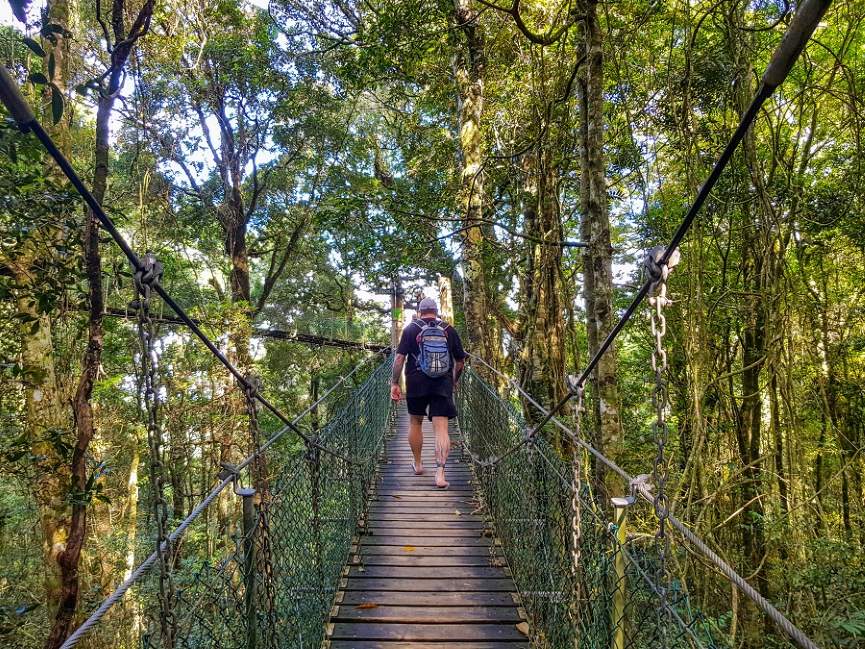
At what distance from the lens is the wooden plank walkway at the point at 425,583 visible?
2010 mm

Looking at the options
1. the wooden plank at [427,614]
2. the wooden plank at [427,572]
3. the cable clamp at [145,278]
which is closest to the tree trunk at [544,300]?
the wooden plank at [427,572]

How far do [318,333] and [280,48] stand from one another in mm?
5495

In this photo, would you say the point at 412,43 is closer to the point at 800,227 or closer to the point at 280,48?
the point at 800,227

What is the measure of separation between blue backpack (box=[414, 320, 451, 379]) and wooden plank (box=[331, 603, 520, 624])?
128 cm

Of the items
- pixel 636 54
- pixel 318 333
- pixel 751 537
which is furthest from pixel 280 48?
pixel 751 537

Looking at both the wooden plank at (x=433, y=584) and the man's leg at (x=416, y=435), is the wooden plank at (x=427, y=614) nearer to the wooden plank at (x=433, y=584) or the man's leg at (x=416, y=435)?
the wooden plank at (x=433, y=584)

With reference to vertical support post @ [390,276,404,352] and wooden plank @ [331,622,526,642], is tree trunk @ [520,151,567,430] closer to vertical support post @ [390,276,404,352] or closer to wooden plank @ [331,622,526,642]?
wooden plank @ [331,622,526,642]

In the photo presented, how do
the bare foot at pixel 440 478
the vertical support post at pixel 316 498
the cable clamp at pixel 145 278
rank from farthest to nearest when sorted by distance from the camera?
the bare foot at pixel 440 478
the vertical support post at pixel 316 498
the cable clamp at pixel 145 278

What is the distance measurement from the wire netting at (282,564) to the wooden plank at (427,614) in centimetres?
12

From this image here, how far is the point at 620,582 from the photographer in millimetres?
1287

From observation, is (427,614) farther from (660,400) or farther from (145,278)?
(145,278)

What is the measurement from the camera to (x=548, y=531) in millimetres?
1968

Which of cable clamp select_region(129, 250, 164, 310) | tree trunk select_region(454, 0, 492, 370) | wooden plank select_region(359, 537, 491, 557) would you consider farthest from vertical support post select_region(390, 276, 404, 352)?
cable clamp select_region(129, 250, 164, 310)

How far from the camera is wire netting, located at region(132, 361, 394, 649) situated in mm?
1145
